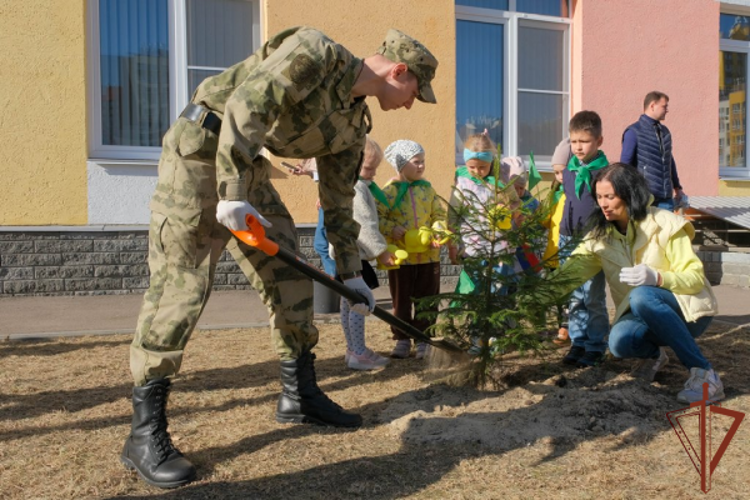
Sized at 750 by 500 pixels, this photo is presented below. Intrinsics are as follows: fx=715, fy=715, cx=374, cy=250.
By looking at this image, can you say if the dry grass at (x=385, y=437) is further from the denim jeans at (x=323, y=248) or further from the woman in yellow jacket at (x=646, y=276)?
the denim jeans at (x=323, y=248)

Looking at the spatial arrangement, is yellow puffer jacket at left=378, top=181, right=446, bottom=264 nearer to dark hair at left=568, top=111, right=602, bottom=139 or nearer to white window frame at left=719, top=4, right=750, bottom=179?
dark hair at left=568, top=111, right=602, bottom=139

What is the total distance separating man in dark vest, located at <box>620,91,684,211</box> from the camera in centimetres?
625

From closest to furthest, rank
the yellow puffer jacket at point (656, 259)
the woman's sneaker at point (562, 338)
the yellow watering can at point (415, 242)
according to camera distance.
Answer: the yellow puffer jacket at point (656, 259)
the yellow watering can at point (415, 242)
the woman's sneaker at point (562, 338)

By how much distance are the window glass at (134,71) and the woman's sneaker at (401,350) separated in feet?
15.6

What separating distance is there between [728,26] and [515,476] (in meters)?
10.6

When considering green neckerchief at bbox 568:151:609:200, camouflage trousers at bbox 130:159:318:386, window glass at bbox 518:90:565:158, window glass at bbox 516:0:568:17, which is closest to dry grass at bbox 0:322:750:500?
camouflage trousers at bbox 130:159:318:386

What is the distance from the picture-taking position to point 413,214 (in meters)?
4.61

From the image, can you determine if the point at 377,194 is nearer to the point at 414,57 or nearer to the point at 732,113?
the point at 414,57

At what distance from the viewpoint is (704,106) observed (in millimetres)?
10133

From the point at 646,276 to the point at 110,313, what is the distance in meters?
4.84

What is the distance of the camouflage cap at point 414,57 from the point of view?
2.81 metres

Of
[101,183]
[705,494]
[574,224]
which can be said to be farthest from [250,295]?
[705,494]

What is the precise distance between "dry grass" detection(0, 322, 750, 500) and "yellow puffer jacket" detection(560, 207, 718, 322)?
475 mm

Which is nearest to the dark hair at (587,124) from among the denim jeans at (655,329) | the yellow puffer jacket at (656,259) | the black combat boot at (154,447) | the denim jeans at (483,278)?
the yellow puffer jacket at (656,259)
